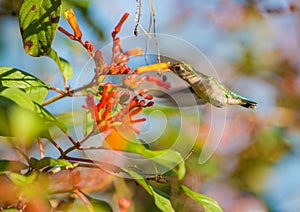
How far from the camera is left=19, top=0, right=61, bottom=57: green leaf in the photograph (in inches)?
38.4

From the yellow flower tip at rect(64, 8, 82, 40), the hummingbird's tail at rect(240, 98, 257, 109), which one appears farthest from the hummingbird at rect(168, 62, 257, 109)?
the yellow flower tip at rect(64, 8, 82, 40)

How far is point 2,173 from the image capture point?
0.90 m

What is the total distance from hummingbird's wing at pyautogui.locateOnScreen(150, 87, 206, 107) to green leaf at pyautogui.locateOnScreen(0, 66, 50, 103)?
0.26 meters

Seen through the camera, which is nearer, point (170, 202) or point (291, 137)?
point (170, 202)

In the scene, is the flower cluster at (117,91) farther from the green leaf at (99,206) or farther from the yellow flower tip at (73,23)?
the green leaf at (99,206)

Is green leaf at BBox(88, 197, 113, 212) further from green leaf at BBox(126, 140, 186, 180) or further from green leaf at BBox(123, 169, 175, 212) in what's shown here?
green leaf at BBox(126, 140, 186, 180)

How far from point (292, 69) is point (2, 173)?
80.9 inches

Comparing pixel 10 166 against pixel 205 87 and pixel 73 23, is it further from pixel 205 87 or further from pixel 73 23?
pixel 205 87

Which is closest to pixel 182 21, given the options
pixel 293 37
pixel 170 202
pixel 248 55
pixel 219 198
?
pixel 248 55

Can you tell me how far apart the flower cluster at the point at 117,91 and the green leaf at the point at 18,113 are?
0.40ft

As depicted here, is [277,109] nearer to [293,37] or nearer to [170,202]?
[293,37]

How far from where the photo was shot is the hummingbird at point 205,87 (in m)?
1.10

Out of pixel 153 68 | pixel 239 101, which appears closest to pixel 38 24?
pixel 153 68

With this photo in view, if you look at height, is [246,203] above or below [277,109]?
below
